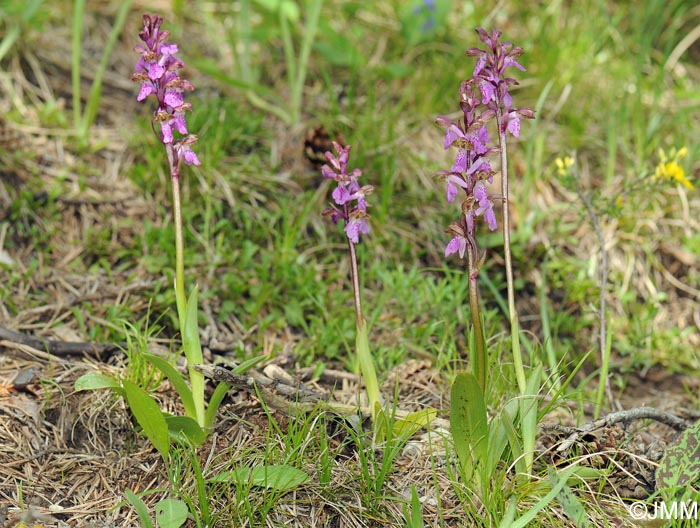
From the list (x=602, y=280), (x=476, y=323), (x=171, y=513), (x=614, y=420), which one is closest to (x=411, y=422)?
(x=476, y=323)

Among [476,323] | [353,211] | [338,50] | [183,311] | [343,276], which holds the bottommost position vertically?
[343,276]

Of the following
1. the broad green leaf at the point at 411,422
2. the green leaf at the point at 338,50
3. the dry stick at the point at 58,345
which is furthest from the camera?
the green leaf at the point at 338,50

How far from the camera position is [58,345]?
8.54 ft

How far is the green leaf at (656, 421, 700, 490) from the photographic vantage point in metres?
2.10

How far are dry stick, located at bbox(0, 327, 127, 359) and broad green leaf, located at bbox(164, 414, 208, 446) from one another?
0.57m

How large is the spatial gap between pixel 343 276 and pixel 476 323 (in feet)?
4.21

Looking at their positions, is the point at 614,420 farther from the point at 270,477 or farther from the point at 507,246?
the point at 270,477

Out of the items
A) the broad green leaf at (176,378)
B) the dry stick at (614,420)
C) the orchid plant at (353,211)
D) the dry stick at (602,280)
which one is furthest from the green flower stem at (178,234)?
the dry stick at (602,280)

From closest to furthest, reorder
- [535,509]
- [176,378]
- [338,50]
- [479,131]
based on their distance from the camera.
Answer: [535,509] < [479,131] < [176,378] < [338,50]

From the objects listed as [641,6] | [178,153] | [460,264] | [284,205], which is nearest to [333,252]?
[284,205]

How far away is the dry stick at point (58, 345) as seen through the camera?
259 centimetres

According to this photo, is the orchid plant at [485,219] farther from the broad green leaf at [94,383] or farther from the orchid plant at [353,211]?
the broad green leaf at [94,383]

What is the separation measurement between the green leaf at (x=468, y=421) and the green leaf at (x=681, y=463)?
54 centimetres

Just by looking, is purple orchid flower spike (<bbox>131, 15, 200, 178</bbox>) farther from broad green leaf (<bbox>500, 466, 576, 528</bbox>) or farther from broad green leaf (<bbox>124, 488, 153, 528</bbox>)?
broad green leaf (<bbox>500, 466, 576, 528</bbox>)
